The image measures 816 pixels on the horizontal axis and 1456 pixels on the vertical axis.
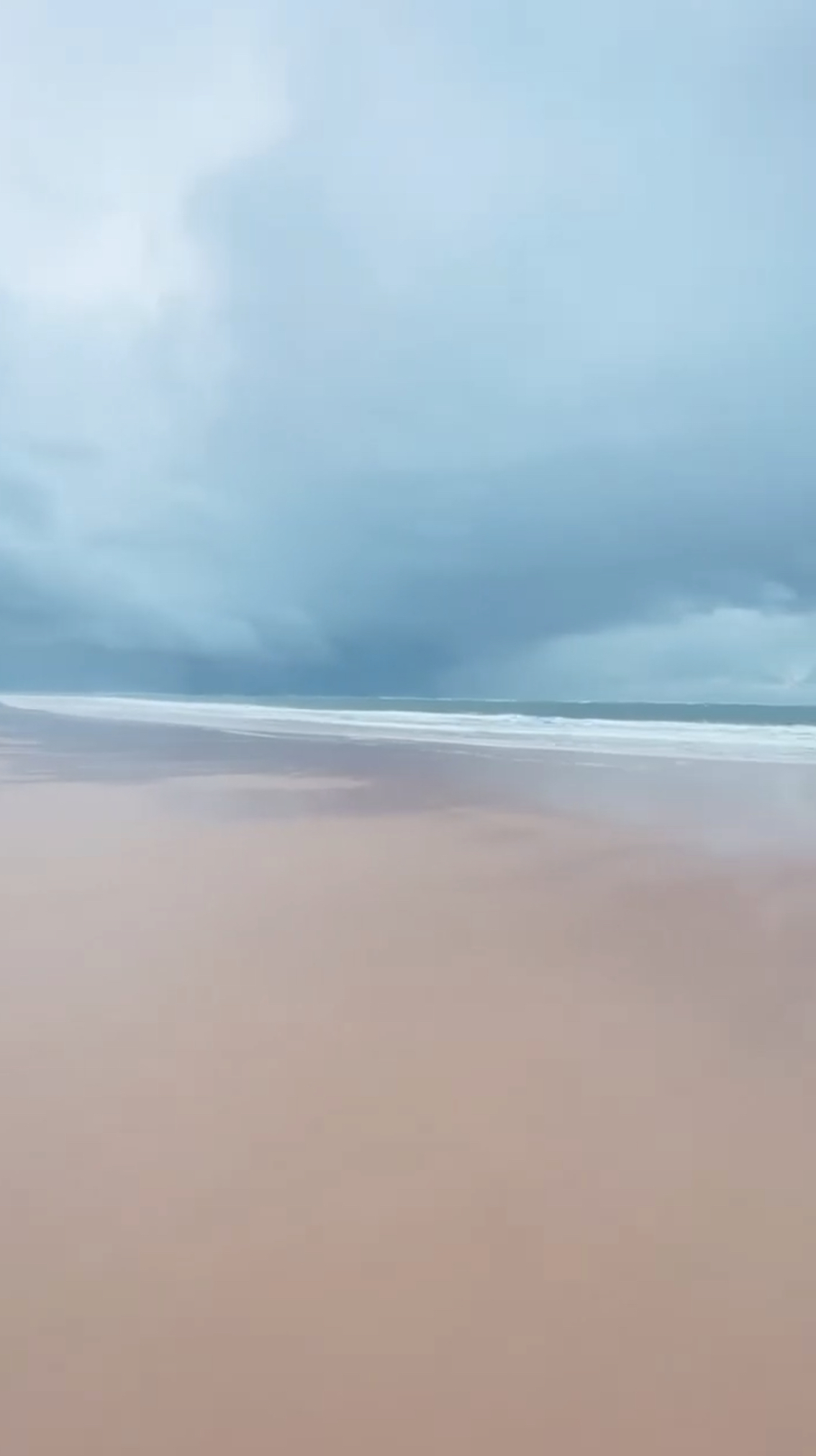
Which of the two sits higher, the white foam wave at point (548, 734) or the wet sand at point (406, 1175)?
the white foam wave at point (548, 734)

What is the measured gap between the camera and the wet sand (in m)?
1.93

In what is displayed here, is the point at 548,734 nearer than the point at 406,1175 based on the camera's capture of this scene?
No

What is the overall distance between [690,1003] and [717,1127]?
3.69 feet

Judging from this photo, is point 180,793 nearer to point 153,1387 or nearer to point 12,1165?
point 12,1165

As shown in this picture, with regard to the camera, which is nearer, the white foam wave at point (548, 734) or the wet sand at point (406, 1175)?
the wet sand at point (406, 1175)

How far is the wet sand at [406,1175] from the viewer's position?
193cm

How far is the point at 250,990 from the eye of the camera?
423 centimetres

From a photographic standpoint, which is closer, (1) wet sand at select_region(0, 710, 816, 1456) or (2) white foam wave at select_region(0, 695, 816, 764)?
(1) wet sand at select_region(0, 710, 816, 1456)

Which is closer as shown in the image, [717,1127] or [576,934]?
[717,1127]

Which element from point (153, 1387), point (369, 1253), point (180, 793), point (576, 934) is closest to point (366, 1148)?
point (369, 1253)

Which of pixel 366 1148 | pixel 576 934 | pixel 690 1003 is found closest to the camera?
pixel 366 1148

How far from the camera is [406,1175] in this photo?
8.98 ft

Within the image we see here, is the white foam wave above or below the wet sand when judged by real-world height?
above

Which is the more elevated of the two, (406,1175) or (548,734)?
(548,734)
